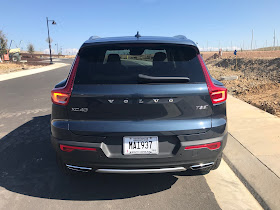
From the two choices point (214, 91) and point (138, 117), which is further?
point (214, 91)

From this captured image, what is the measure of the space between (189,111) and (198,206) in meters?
1.10

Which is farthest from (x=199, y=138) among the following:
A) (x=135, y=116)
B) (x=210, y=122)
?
(x=135, y=116)

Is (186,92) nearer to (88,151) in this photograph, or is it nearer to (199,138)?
(199,138)

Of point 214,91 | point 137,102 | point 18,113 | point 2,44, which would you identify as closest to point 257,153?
point 214,91

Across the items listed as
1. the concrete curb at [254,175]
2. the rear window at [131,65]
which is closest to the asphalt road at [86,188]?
the concrete curb at [254,175]

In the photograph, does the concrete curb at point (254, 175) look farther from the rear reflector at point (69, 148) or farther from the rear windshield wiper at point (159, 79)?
the rear reflector at point (69, 148)

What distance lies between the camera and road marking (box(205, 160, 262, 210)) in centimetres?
281

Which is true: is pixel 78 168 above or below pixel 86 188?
above

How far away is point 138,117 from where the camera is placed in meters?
2.55

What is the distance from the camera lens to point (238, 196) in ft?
9.77

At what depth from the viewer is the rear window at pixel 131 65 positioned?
8.59ft

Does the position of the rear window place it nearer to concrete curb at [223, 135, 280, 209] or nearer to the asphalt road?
the asphalt road

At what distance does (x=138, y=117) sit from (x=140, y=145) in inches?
11.5

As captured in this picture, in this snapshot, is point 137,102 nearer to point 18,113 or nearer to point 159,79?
point 159,79
